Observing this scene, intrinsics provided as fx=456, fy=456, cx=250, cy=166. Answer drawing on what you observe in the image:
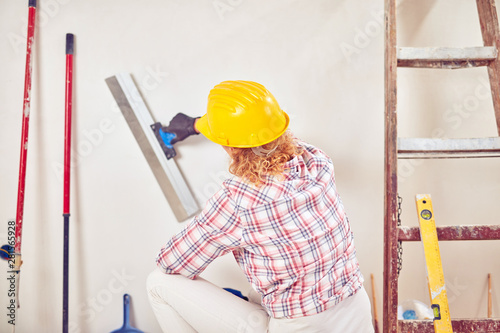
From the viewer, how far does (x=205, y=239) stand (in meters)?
1.33

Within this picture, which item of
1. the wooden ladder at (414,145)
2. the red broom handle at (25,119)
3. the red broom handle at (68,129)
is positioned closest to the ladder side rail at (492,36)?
the wooden ladder at (414,145)

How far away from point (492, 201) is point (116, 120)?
5.56ft

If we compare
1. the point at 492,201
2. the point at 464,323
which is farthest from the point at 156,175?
the point at 492,201

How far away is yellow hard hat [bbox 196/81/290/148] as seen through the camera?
4.39ft

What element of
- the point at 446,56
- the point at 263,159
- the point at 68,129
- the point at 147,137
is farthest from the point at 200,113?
the point at 446,56

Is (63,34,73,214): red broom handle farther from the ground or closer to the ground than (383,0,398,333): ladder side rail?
farther from the ground

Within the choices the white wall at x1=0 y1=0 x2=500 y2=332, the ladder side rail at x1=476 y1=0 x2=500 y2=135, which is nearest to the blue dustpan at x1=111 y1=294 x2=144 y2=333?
the white wall at x1=0 y1=0 x2=500 y2=332

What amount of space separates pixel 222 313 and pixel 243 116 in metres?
0.60

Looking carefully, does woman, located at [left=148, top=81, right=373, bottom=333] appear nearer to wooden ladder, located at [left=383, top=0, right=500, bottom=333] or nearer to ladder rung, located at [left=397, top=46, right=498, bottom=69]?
wooden ladder, located at [left=383, top=0, right=500, bottom=333]

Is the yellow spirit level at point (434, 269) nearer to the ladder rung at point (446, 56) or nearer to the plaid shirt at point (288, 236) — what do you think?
the plaid shirt at point (288, 236)

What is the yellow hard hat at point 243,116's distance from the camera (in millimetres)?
1339

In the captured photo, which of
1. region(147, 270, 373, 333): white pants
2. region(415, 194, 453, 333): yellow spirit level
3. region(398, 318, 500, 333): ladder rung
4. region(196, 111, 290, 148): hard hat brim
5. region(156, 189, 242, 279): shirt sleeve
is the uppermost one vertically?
region(196, 111, 290, 148): hard hat brim

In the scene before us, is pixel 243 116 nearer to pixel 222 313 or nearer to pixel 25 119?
pixel 222 313

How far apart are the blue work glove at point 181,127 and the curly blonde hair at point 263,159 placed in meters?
0.61
